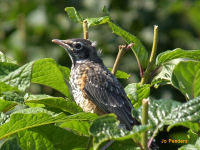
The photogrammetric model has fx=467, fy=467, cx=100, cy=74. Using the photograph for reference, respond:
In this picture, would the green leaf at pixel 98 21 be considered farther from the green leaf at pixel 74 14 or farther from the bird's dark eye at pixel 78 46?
the bird's dark eye at pixel 78 46

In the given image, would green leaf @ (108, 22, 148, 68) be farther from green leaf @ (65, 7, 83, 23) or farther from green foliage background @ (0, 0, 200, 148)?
green foliage background @ (0, 0, 200, 148)

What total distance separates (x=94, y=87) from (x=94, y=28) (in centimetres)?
398

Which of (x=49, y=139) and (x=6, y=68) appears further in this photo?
(x=49, y=139)

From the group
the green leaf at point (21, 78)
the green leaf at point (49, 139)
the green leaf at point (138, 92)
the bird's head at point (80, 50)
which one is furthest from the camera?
the bird's head at point (80, 50)

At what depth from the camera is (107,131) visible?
1.51 meters

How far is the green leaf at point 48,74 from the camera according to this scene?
6.60 feet

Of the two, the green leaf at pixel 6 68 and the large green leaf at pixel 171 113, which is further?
the green leaf at pixel 6 68

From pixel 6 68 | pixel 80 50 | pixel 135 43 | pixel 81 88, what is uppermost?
pixel 6 68

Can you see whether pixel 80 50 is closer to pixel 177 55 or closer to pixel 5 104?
pixel 177 55

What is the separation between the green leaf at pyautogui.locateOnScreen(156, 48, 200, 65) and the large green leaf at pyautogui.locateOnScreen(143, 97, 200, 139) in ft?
2.07

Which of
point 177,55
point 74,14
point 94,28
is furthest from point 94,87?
point 94,28

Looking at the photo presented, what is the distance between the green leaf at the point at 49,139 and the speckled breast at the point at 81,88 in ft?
3.93

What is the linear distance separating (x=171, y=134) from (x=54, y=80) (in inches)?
174

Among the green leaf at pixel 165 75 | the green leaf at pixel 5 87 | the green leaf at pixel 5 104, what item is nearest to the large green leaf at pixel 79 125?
the green leaf at pixel 5 104
